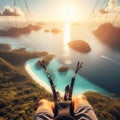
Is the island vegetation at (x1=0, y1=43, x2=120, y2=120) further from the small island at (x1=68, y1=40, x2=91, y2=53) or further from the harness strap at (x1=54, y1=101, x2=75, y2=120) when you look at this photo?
the small island at (x1=68, y1=40, x2=91, y2=53)

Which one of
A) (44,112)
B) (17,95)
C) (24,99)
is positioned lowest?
(17,95)

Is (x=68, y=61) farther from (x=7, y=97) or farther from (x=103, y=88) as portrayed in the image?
(x=7, y=97)

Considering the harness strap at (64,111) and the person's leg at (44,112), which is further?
the harness strap at (64,111)

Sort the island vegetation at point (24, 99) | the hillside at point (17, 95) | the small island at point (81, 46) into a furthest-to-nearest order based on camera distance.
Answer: the small island at point (81, 46)
the island vegetation at point (24, 99)
the hillside at point (17, 95)

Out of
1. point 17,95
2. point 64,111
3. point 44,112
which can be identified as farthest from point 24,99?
point 44,112

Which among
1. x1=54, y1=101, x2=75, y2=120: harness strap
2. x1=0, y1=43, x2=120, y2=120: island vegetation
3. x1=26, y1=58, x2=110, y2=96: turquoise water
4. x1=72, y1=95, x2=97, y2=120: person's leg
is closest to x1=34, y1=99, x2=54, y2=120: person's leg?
x1=54, y1=101, x2=75, y2=120: harness strap

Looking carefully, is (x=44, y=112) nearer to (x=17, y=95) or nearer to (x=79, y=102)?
(x=79, y=102)

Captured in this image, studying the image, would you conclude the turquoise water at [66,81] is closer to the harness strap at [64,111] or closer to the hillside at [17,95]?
the hillside at [17,95]

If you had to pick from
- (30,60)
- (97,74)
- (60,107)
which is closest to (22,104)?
(60,107)

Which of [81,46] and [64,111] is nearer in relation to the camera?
[64,111]

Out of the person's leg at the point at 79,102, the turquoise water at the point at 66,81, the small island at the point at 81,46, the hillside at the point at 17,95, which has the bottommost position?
the small island at the point at 81,46

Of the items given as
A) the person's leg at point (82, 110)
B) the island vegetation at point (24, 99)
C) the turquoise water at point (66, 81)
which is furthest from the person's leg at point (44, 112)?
the turquoise water at point (66, 81)
